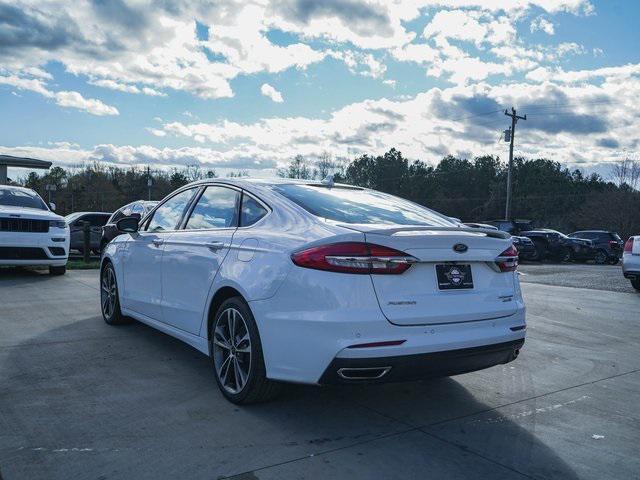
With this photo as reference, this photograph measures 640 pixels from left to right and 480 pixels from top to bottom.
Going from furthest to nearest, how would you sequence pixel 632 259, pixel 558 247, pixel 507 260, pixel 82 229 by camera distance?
pixel 558 247
pixel 82 229
pixel 632 259
pixel 507 260

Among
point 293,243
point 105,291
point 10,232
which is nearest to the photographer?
point 293,243

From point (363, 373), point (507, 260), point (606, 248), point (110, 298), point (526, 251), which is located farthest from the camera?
point (606, 248)

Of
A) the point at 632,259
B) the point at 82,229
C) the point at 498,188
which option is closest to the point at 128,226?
the point at 632,259

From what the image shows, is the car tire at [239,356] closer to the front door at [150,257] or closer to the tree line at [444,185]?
the front door at [150,257]

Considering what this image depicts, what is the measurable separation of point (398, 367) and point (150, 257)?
2982 mm

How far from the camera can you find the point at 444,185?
278ft

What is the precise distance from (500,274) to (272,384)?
1.68 metres

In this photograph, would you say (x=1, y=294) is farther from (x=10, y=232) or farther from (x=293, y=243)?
(x=293, y=243)

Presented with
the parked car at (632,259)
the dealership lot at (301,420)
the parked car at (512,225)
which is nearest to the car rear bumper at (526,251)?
the parked car at (512,225)

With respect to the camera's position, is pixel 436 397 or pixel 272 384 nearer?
pixel 272 384

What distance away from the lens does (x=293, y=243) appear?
3.54 meters

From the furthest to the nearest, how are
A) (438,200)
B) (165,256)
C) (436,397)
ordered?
(438,200) < (165,256) < (436,397)

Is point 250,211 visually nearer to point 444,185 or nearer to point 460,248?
point 460,248

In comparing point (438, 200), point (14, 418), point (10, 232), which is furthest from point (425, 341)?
point (438, 200)
